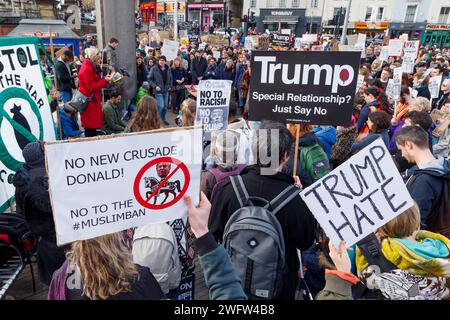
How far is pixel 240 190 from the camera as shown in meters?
2.49

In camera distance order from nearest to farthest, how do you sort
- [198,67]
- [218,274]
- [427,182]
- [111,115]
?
[218,274]
[427,182]
[111,115]
[198,67]

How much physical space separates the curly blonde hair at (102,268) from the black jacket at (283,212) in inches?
32.6

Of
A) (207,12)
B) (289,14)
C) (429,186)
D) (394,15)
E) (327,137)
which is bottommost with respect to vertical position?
(327,137)

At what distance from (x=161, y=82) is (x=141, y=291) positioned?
8.34 meters

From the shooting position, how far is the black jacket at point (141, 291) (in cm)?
179

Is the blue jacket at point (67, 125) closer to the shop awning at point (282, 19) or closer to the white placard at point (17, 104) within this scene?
the white placard at point (17, 104)

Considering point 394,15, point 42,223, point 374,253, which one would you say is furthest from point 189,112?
point 394,15

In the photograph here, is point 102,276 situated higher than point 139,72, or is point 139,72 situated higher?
point 102,276

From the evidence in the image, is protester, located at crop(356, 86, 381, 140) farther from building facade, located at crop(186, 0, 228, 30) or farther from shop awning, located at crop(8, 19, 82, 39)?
building facade, located at crop(186, 0, 228, 30)

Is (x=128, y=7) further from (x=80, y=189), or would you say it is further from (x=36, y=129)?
(x=80, y=189)

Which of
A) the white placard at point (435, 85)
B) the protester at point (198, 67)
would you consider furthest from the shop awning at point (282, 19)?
the white placard at point (435, 85)

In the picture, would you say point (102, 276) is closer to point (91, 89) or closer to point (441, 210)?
point (441, 210)

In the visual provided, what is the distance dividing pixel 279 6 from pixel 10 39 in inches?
2063

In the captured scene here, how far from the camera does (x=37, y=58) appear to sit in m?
3.60
